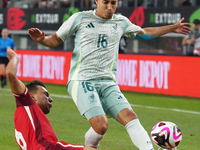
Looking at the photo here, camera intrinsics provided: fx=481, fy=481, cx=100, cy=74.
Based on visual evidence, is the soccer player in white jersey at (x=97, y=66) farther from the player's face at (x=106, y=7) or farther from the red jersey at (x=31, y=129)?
the red jersey at (x=31, y=129)

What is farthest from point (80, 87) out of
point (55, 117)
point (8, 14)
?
point (8, 14)

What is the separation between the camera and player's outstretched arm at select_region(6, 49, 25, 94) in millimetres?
4452

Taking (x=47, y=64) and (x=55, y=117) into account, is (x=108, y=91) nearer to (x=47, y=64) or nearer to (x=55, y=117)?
(x=55, y=117)

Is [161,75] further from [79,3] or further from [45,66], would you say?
[79,3]

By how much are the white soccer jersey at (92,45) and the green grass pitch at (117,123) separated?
2177 mm

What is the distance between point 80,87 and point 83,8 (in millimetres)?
13662

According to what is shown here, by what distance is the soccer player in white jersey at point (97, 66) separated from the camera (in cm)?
552

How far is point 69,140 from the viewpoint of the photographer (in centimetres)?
808

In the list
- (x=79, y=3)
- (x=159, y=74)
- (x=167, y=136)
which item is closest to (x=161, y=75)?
(x=159, y=74)

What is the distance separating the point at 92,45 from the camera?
18.5ft

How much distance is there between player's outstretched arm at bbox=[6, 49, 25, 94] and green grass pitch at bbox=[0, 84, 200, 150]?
302 centimetres

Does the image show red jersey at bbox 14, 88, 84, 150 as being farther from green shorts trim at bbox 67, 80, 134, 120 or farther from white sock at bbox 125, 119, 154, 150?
white sock at bbox 125, 119, 154, 150

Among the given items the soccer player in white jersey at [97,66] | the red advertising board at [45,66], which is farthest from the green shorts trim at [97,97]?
the red advertising board at [45,66]

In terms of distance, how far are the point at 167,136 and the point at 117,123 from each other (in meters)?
4.42
